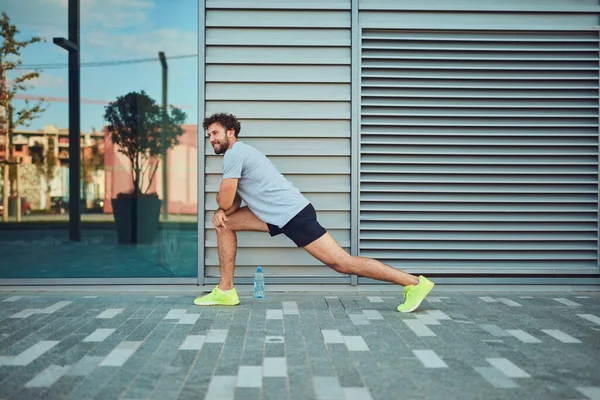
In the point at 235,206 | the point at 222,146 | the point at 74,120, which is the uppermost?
the point at 74,120

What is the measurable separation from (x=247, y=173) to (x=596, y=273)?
3.58 metres

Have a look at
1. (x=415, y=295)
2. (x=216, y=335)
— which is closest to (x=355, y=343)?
(x=216, y=335)

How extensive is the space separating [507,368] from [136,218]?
4272mm

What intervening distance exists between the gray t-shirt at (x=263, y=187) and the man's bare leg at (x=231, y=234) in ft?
0.40

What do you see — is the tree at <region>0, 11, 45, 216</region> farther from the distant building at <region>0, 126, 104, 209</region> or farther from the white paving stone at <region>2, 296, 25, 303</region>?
the white paving stone at <region>2, 296, 25, 303</region>

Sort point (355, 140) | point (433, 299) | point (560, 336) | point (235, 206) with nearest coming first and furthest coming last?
point (560, 336), point (235, 206), point (433, 299), point (355, 140)

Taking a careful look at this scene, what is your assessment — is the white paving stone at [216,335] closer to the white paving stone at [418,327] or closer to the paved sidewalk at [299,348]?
the paved sidewalk at [299,348]

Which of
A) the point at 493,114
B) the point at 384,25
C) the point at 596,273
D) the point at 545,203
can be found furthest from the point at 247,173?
the point at 596,273

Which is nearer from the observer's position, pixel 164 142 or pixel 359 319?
pixel 359 319

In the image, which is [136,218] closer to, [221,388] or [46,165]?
[46,165]

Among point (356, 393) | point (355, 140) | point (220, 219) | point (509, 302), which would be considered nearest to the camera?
point (356, 393)

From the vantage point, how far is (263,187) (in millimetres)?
5496

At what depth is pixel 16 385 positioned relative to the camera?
3.32 metres

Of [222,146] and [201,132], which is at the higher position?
[201,132]
